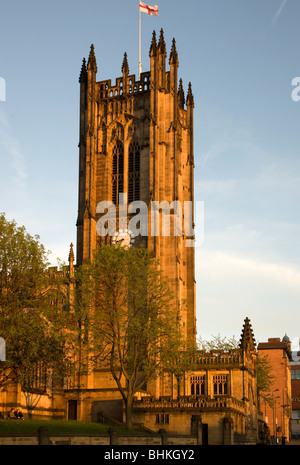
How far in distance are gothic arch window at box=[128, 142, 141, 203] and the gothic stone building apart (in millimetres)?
118

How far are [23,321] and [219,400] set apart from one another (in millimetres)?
18269

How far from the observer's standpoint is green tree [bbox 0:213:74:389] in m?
40.9

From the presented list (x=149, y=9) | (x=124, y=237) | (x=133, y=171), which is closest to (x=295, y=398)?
(x=124, y=237)

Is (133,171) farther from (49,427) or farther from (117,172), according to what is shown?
(49,427)

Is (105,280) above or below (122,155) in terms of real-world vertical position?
below

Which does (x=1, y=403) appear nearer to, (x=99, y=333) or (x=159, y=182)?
(x=99, y=333)

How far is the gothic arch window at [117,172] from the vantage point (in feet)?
254

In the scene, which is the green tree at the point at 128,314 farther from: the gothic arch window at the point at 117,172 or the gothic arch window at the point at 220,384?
the gothic arch window at the point at 117,172

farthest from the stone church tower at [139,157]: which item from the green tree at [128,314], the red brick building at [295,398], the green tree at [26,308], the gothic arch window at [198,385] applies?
the red brick building at [295,398]

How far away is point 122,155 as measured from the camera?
7931 cm

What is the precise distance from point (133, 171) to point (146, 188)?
12.0 ft

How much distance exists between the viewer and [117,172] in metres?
78.8

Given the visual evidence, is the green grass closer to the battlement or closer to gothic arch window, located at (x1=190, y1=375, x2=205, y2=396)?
gothic arch window, located at (x1=190, y1=375, x2=205, y2=396)
